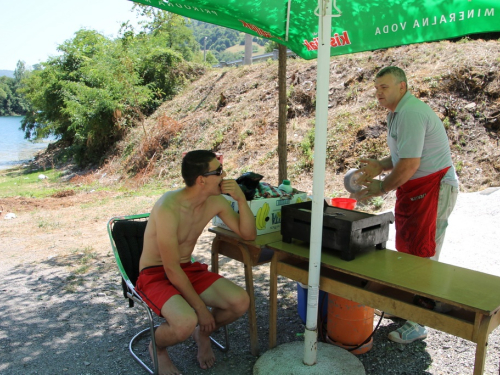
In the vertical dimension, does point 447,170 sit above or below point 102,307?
above

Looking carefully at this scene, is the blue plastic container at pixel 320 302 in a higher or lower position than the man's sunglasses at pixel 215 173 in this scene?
lower

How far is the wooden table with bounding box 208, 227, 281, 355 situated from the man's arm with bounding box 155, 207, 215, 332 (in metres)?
0.42

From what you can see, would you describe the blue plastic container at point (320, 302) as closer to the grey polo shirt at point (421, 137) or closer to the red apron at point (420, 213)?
the red apron at point (420, 213)

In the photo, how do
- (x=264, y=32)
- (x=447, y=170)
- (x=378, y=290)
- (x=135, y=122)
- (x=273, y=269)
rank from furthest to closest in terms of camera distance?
(x=135, y=122), (x=264, y=32), (x=447, y=170), (x=273, y=269), (x=378, y=290)

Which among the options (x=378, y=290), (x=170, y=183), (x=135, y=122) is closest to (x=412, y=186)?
(x=378, y=290)

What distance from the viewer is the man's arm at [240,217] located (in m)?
2.94

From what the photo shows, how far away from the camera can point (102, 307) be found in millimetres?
4066

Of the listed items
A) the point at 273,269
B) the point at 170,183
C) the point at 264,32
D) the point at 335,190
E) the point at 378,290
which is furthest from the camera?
the point at 170,183

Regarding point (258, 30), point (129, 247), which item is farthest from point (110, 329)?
point (258, 30)

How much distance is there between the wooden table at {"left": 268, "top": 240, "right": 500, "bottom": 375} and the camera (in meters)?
1.99

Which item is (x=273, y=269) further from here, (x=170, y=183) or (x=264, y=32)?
(x=170, y=183)

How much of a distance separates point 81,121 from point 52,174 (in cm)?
255

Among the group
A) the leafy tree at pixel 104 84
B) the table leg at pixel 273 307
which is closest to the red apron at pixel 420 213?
the table leg at pixel 273 307

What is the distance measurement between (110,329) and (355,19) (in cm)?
329
